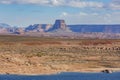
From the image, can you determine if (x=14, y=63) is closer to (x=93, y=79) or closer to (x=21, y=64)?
(x=21, y=64)

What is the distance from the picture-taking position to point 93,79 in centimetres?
6512

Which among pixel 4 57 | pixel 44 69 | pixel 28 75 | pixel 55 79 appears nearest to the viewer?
pixel 55 79

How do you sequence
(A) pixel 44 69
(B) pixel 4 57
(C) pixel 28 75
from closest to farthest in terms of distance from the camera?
(C) pixel 28 75 < (A) pixel 44 69 < (B) pixel 4 57

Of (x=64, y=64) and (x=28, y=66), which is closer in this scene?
(x=28, y=66)

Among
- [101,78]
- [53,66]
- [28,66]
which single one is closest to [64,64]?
[53,66]

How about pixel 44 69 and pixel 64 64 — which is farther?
pixel 64 64

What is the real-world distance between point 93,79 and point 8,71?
16.0m

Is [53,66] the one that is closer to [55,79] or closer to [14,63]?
[14,63]

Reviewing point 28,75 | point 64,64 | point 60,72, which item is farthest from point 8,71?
point 64,64

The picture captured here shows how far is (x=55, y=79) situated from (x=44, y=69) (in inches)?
544

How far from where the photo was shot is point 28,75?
71.9m

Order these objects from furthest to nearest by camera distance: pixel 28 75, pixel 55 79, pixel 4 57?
pixel 4 57
pixel 28 75
pixel 55 79

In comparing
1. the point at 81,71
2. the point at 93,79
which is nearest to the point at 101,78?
the point at 93,79

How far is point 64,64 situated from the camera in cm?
8556
